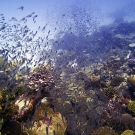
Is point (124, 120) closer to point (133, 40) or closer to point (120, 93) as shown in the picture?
point (120, 93)

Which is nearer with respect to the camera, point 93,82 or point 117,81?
point 117,81

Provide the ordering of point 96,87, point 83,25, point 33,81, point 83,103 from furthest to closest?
1. point 83,25
2. point 96,87
3. point 83,103
4. point 33,81

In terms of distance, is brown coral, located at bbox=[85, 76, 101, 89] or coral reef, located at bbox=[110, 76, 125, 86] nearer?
coral reef, located at bbox=[110, 76, 125, 86]

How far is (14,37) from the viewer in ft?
76.4

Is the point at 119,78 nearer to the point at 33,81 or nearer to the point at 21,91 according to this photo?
the point at 33,81

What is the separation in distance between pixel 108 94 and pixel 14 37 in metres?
16.8

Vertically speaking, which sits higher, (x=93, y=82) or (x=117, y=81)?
(x=93, y=82)

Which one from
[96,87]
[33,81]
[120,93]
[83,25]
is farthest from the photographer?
[83,25]

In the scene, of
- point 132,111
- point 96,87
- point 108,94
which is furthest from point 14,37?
point 132,111

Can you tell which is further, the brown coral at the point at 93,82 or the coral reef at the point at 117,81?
the brown coral at the point at 93,82

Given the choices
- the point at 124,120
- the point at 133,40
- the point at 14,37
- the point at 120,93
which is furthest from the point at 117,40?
the point at 124,120

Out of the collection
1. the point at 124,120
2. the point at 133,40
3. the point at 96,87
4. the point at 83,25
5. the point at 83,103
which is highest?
the point at 83,25

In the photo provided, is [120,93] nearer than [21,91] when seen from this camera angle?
No

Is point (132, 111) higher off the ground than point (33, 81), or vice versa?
point (33, 81)
